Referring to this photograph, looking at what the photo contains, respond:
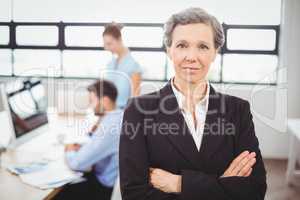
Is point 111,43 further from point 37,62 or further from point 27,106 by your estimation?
point 27,106

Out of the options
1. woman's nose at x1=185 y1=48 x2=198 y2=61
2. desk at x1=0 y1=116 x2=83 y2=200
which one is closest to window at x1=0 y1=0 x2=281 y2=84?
woman's nose at x1=185 y1=48 x2=198 y2=61

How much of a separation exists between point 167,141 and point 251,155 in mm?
263

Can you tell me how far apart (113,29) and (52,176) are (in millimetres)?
745

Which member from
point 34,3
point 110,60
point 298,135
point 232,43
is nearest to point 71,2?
point 34,3

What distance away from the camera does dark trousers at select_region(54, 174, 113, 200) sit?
2.01 meters

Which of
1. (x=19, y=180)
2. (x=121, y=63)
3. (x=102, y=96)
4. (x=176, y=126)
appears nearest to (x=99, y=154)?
(x=102, y=96)

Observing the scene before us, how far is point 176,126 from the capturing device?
1254 millimetres

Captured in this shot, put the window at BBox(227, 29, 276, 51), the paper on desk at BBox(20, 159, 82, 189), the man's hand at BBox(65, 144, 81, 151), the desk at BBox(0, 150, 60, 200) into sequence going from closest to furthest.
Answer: the window at BBox(227, 29, 276, 51) → the desk at BBox(0, 150, 60, 200) → the paper on desk at BBox(20, 159, 82, 189) → the man's hand at BBox(65, 144, 81, 151)

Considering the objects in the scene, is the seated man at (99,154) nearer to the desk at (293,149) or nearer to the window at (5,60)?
the window at (5,60)

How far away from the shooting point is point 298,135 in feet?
4.44

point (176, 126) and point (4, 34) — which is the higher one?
point (4, 34)

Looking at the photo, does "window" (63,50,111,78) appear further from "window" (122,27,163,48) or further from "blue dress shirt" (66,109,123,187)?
"blue dress shirt" (66,109,123,187)

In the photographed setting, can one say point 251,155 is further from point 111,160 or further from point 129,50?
point 111,160

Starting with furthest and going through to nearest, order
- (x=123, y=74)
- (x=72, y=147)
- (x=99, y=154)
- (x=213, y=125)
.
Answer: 1. (x=72, y=147)
2. (x=99, y=154)
3. (x=123, y=74)
4. (x=213, y=125)
